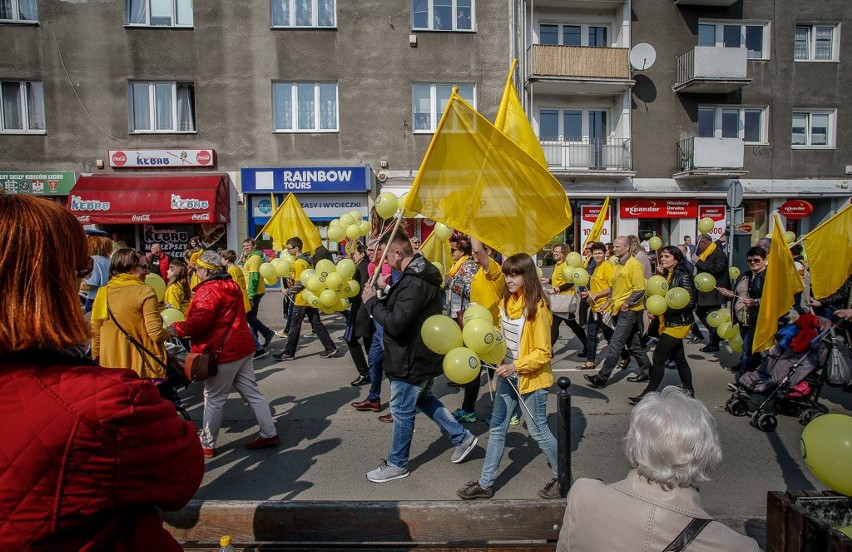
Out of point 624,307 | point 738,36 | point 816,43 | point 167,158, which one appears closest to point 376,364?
point 624,307

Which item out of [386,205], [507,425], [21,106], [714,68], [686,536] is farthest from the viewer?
[714,68]

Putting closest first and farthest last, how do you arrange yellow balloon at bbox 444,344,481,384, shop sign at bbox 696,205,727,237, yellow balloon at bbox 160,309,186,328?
yellow balloon at bbox 444,344,481,384 < yellow balloon at bbox 160,309,186,328 < shop sign at bbox 696,205,727,237

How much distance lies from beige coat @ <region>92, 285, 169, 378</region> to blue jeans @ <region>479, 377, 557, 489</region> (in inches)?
114

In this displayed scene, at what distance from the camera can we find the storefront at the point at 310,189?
1747cm

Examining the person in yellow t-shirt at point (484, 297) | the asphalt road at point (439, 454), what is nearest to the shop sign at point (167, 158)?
the asphalt road at point (439, 454)

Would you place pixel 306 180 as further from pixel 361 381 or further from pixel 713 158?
pixel 713 158

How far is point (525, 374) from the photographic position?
13.4ft

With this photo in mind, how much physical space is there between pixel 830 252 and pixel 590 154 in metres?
14.6

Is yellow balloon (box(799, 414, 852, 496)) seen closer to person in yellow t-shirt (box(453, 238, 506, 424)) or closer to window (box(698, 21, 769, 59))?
person in yellow t-shirt (box(453, 238, 506, 424))

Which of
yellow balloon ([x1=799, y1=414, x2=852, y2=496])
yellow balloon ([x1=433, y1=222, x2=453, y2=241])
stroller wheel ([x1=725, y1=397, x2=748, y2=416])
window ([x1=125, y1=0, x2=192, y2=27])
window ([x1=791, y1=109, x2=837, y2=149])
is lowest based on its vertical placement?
stroller wheel ([x1=725, y1=397, x2=748, y2=416])

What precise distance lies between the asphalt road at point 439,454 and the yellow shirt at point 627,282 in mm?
1146

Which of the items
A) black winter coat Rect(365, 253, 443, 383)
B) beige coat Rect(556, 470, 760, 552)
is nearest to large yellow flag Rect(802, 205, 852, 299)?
black winter coat Rect(365, 253, 443, 383)

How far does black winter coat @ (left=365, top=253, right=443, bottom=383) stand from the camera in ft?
14.0

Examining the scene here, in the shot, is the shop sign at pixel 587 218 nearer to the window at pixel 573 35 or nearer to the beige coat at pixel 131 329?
the window at pixel 573 35
